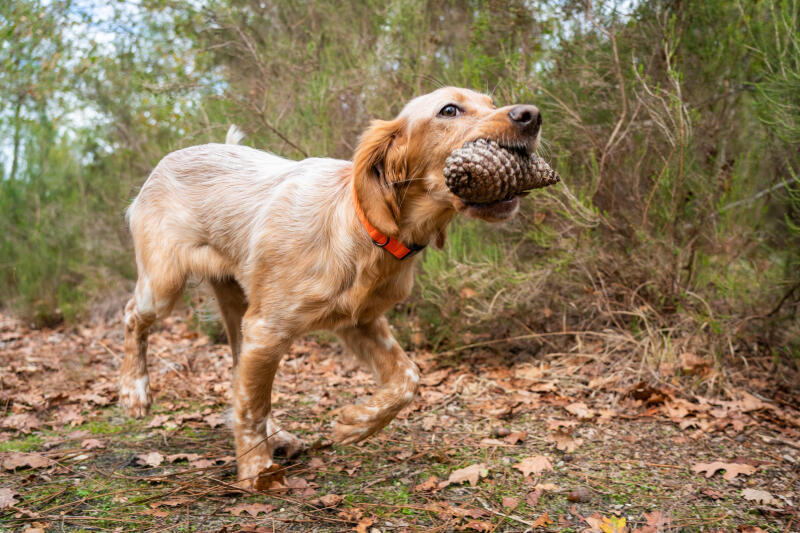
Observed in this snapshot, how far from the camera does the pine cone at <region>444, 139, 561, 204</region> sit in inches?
97.7

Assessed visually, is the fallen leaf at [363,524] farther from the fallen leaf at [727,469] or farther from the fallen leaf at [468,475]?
the fallen leaf at [727,469]

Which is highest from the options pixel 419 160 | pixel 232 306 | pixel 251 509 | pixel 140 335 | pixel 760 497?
pixel 419 160

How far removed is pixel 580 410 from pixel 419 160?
2102 millimetres

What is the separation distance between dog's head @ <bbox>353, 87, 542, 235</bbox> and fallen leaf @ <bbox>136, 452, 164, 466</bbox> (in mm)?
1751

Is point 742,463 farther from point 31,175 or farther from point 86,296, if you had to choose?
point 31,175

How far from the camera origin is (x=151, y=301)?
367cm

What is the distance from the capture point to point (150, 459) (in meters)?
3.25

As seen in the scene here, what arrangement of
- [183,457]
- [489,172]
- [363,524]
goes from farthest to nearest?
[183,457] → [363,524] → [489,172]

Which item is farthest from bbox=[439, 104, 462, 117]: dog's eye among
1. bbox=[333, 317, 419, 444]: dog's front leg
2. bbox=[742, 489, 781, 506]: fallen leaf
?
bbox=[742, 489, 781, 506]: fallen leaf

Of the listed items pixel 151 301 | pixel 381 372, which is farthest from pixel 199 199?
pixel 381 372

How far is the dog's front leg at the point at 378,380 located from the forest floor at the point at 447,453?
11.4 inches

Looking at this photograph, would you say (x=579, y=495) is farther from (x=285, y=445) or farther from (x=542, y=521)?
(x=285, y=445)

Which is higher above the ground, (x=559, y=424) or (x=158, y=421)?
(x=158, y=421)

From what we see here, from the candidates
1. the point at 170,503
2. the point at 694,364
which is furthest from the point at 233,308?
the point at 694,364
